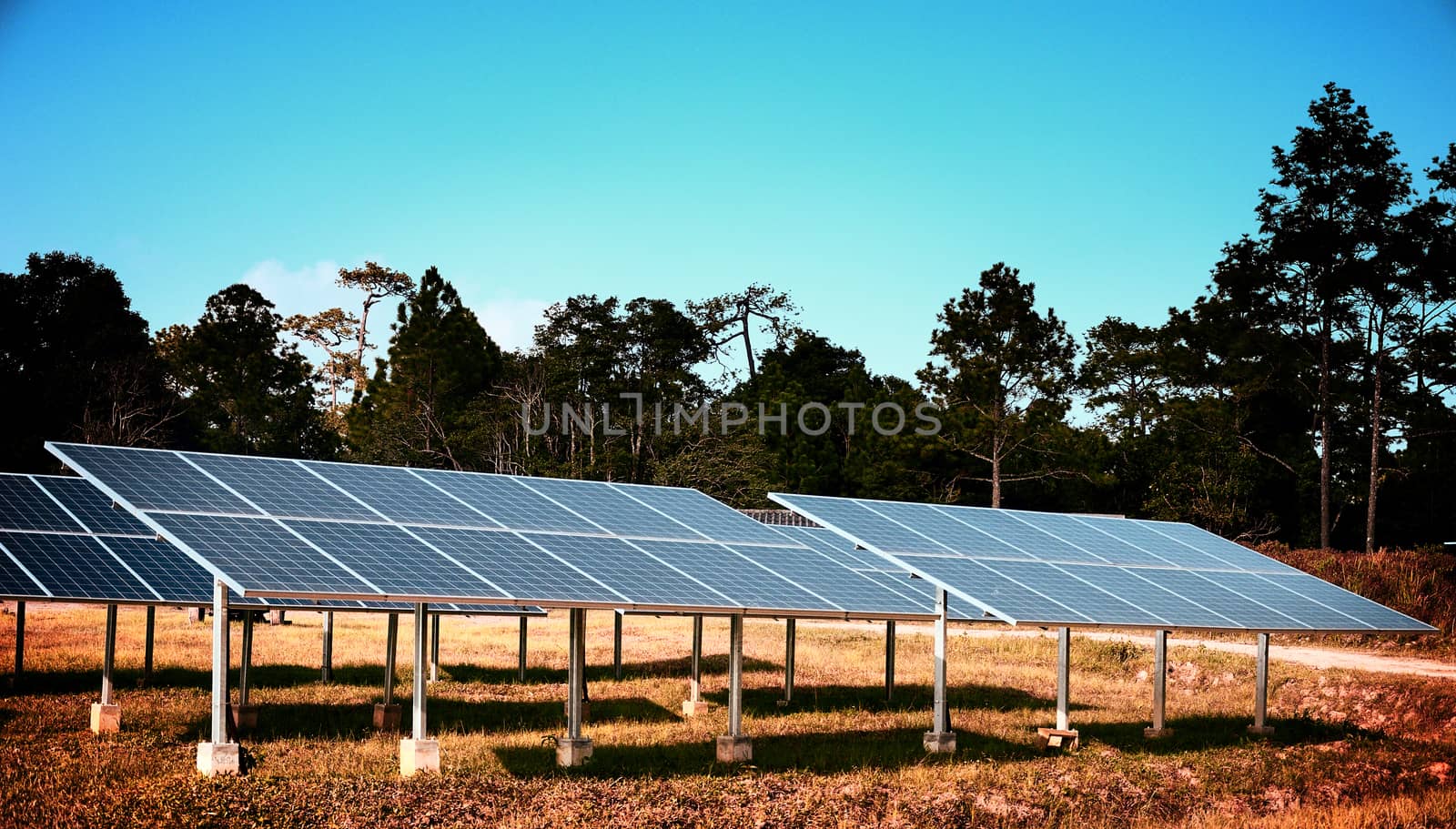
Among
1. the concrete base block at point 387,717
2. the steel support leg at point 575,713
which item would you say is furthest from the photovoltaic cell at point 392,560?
the concrete base block at point 387,717

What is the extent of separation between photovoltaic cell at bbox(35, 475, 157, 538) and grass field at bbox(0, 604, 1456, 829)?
3024 mm

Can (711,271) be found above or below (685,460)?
above

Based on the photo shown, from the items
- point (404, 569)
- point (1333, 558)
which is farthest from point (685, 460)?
point (404, 569)

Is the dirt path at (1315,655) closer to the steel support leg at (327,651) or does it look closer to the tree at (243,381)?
the steel support leg at (327,651)

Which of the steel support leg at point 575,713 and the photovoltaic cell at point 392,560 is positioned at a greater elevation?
the photovoltaic cell at point 392,560

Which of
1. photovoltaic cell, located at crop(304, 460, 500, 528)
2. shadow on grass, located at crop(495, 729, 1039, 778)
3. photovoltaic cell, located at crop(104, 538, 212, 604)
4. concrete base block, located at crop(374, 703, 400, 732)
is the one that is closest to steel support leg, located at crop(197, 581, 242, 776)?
photovoltaic cell, located at crop(304, 460, 500, 528)

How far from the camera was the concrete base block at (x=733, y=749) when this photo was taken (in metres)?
18.4

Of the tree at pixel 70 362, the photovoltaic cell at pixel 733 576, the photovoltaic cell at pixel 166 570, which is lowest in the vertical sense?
the photovoltaic cell at pixel 166 570

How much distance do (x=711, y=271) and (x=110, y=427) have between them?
41143mm

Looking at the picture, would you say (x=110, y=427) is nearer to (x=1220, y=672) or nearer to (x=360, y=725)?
(x=360, y=725)

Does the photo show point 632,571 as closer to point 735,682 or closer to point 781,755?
point 735,682

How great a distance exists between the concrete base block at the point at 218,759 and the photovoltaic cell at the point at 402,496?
397 centimetres

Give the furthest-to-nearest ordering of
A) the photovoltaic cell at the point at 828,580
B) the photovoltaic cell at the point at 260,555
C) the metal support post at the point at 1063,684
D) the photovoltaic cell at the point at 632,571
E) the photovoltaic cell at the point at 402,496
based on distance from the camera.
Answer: the metal support post at the point at 1063,684 → the photovoltaic cell at the point at 828,580 → the photovoltaic cell at the point at 402,496 → the photovoltaic cell at the point at 632,571 → the photovoltaic cell at the point at 260,555

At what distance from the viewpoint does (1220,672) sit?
1299 inches
